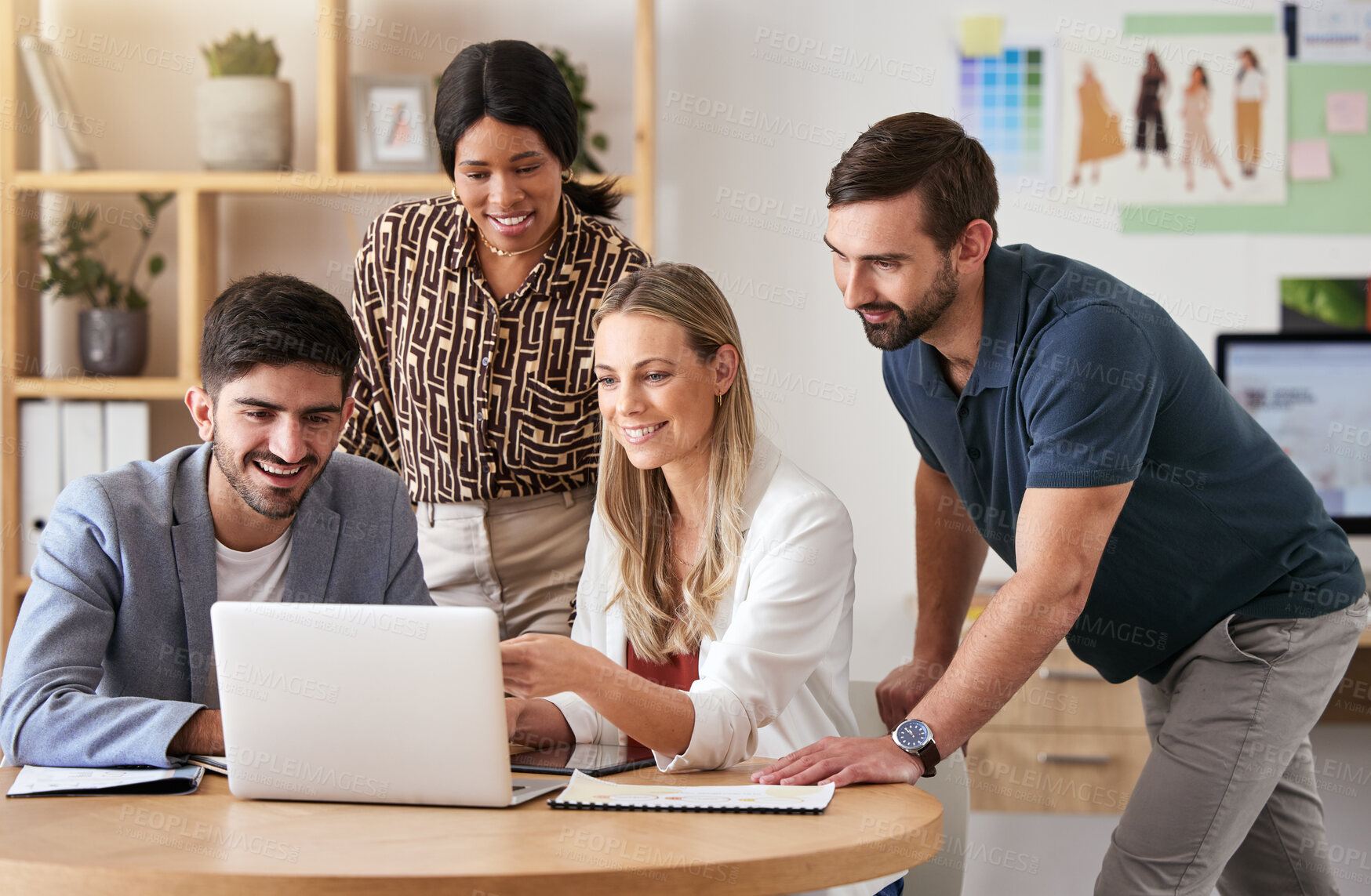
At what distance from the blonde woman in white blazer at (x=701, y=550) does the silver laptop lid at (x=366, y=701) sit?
32 cm

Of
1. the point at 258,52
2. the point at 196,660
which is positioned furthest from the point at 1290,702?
the point at 258,52

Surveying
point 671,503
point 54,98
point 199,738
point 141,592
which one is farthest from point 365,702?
point 54,98

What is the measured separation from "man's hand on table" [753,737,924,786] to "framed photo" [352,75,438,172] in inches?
77.7

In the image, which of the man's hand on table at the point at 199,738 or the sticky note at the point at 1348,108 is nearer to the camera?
the man's hand on table at the point at 199,738

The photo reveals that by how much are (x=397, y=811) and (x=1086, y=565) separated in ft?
2.80

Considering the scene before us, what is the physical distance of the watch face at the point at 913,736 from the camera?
4.55ft

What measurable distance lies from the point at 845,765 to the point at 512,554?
90cm

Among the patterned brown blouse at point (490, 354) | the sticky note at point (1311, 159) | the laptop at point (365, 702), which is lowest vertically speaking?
the laptop at point (365, 702)

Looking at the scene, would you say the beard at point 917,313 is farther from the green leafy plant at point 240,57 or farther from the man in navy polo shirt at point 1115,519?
the green leafy plant at point 240,57

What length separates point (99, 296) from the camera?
9.63 ft

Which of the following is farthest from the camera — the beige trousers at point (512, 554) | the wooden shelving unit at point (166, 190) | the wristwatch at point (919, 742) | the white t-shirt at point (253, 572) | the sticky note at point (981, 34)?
the sticky note at point (981, 34)

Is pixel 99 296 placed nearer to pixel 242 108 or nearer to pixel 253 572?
pixel 242 108

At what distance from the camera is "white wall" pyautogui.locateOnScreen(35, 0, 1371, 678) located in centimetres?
306

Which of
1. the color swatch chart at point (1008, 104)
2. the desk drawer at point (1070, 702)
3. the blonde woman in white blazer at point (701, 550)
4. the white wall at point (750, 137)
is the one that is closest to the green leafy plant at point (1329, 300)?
the white wall at point (750, 137)
